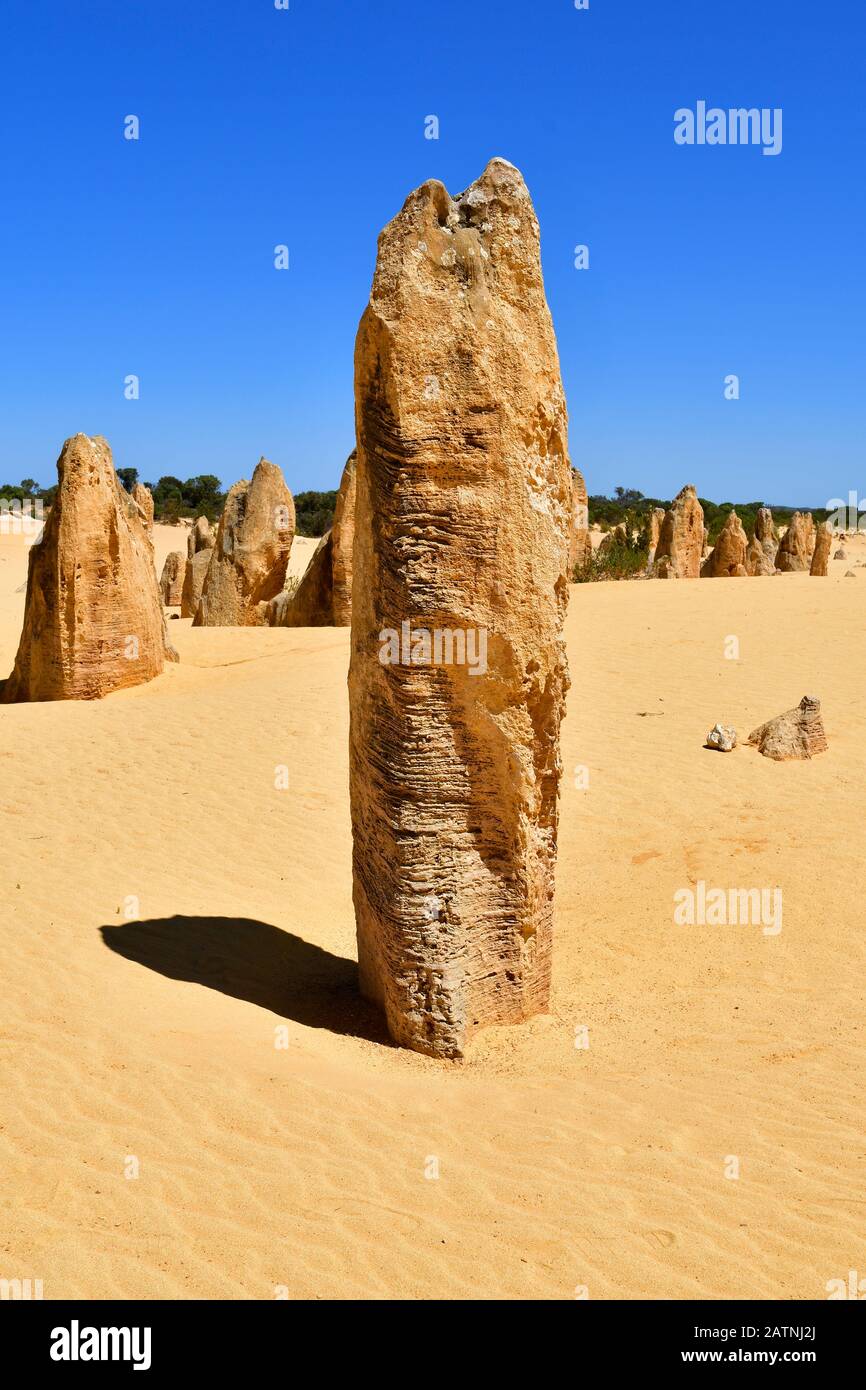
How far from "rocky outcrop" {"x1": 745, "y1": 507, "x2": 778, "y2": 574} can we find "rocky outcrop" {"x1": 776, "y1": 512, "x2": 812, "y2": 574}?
27 centimetres

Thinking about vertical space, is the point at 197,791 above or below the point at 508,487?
below

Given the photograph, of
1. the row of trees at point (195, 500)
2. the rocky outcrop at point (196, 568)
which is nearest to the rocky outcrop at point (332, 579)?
the rocky outcrop at point (196, 568)

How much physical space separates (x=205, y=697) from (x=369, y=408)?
7660 mm

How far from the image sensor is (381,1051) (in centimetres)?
546

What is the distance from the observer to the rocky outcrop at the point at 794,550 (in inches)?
1180

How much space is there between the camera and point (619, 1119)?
15.6 feet

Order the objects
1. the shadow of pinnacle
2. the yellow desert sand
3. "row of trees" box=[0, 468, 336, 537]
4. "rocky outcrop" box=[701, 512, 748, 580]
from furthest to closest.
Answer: "row of trees" box=[0, 468, 336, 537], "rocky outcrop" box=[701, 512, 748, 580], the shadow of pinnacle, the yellow desert sand

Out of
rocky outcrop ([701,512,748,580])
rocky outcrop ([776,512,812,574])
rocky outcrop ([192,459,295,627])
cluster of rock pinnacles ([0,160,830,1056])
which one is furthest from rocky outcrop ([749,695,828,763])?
rocky outcrop ([776,512,812,574])

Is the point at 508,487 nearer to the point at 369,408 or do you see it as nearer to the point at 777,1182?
the point at 369,408

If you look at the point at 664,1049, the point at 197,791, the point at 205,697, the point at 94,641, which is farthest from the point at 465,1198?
the point at 94,641

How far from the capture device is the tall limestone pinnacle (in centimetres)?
523

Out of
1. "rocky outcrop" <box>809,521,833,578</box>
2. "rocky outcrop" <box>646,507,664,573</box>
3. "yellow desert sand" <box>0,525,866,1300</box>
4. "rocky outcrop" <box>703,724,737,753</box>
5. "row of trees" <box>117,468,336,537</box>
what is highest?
"row of trees" <box>117,468,336,537</box>

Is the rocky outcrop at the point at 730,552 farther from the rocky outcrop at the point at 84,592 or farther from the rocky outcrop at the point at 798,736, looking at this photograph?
the rocky outcrop at the point at 84,592

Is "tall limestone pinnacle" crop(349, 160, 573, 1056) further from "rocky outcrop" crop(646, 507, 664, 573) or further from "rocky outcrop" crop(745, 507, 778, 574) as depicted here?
"rocky outcrop" crop(646, 507, 664, 573)
